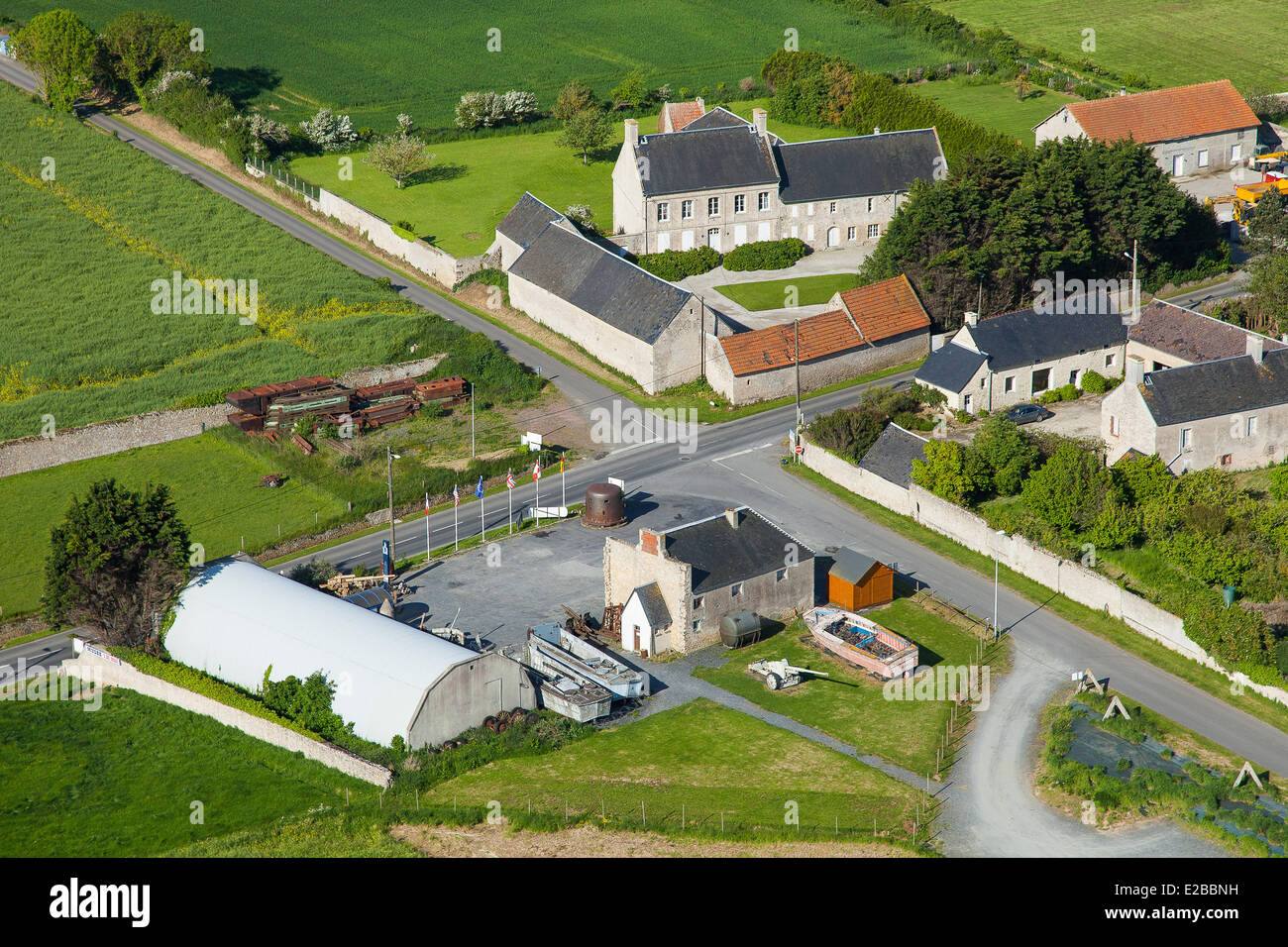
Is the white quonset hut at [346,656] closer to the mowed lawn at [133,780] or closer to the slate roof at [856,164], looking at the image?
the mowed lawn at [133,780]

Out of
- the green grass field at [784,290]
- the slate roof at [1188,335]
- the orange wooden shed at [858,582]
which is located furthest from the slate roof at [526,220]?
the orange wooden shed at [858,582]

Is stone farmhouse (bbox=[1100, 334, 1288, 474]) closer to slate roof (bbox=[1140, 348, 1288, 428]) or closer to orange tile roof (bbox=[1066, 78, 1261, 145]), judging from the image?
slate roof (bbox=[1140, 348, 1288, 428])

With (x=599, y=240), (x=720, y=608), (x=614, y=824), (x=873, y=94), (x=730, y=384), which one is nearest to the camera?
(x=614, y=824)

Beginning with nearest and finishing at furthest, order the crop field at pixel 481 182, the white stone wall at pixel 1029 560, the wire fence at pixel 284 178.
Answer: the white stone wall at pixel 1029 560, the crop field at pixel 481 182, the wire fence at pixel 284 178

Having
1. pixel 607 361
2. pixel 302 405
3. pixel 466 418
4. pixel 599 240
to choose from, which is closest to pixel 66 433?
pixel 302 405

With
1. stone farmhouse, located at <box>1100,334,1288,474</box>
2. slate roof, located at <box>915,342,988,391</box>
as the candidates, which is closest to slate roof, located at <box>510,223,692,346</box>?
slate roof, located at <box>915,342,988,391</box>

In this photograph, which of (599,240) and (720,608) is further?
(599,240)

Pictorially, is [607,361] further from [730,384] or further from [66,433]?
[66,433]

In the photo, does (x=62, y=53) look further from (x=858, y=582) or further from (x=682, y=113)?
(x=858, y=582)

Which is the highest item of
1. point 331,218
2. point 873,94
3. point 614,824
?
point 873,94
